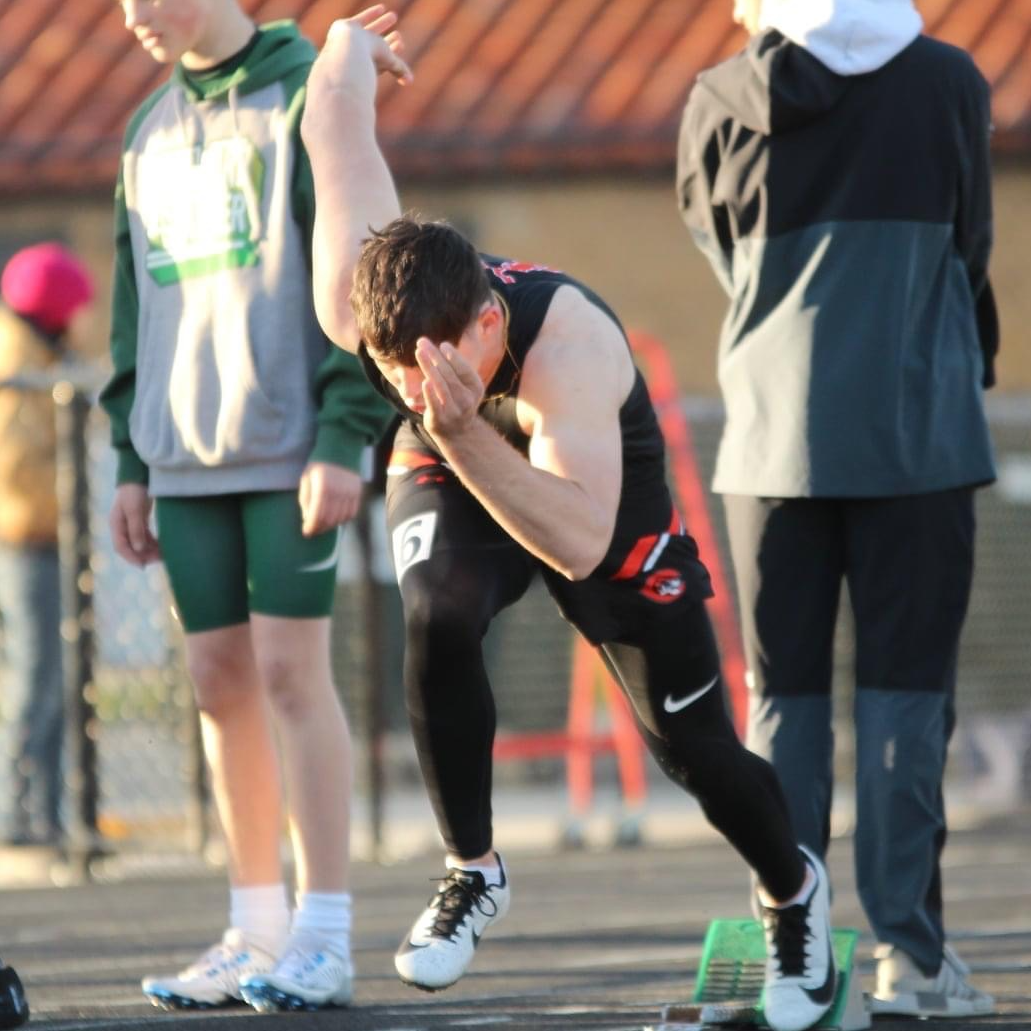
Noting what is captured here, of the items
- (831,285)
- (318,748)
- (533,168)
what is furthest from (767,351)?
(533,168)

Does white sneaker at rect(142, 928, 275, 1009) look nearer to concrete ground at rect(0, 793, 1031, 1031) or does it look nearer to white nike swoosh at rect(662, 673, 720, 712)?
concrete ground at rect(0, 793, 1031, 1031)

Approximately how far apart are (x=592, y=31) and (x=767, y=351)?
10.1m

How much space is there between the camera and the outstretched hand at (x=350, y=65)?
12.8 feet

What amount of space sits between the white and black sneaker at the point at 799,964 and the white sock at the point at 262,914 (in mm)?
1057

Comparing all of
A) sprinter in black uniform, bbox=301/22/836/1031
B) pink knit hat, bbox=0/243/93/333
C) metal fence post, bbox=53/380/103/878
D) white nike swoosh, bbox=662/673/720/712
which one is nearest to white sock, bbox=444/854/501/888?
sprinter in black uniform, bbox=301/22/836/1031

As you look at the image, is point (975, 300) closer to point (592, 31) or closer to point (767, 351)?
point (767, 351)

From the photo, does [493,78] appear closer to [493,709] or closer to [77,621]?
[77,621]

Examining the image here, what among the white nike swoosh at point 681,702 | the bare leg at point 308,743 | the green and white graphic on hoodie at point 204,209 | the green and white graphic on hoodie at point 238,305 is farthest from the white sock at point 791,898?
the green and white graphic on hoodie at point 204,209

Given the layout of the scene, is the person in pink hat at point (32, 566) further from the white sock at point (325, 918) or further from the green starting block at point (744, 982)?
the green starting block at point (744, 982)

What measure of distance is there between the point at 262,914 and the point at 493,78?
9.81m

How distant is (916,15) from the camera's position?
4223 millimetres

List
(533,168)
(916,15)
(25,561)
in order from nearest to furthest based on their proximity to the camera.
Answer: (916,15)
(25,561)
(533,168)

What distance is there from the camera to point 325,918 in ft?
14.0

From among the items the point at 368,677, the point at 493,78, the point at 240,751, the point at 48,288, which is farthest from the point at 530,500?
the point at 493,78
